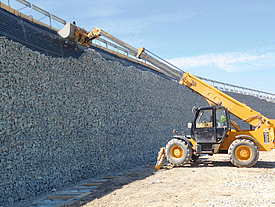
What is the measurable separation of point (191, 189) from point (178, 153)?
355 cm

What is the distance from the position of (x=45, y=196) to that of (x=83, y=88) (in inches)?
148

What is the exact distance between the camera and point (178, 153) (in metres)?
9.95

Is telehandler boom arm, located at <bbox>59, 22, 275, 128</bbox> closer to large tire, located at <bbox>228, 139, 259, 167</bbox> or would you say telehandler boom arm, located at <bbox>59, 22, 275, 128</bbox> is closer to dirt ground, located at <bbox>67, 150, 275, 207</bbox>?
large tire, located at <bbox>228, 139, 259, 167</bbox>

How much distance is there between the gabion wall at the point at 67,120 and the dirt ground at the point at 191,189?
1505 millimetres

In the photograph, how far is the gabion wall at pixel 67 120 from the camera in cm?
639

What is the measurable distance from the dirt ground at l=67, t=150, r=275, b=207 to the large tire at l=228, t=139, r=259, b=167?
17.0 inches

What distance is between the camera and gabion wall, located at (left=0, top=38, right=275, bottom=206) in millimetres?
6395

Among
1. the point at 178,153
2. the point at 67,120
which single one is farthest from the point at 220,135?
the point at 67,120

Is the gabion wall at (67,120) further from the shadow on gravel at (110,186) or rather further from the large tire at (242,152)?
the large tire at (242,152)

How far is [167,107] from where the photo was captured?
49.0 ft

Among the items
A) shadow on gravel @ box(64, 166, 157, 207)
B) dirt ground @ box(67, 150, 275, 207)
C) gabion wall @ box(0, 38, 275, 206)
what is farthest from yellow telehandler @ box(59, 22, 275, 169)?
Result: gabion wall @ box(0, 38, 275, 206)

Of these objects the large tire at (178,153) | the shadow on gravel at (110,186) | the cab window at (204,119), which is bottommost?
the shadow on gravel at (110,186)

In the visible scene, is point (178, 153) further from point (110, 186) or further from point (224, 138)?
point (110, 186)

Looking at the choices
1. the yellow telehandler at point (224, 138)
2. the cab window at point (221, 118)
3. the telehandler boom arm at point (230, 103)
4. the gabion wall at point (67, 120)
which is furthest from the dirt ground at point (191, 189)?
the telehandler boom arm at point (230, 103)
